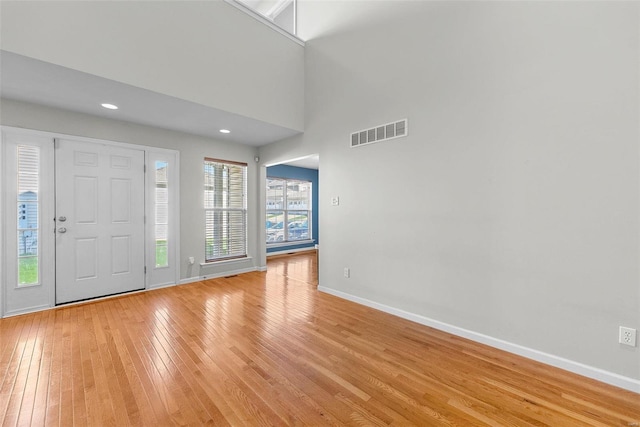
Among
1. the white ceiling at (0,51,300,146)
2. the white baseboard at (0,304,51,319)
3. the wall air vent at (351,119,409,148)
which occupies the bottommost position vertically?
the white baseboard at (0,304,51,319)

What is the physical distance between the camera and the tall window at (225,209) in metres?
4.78

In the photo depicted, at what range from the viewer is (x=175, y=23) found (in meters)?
2.93

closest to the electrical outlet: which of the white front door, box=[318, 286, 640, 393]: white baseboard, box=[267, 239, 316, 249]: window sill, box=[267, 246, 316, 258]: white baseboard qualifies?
box=[318, 286, 640, 393]: white baseboard

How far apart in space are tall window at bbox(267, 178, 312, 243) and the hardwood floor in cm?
450

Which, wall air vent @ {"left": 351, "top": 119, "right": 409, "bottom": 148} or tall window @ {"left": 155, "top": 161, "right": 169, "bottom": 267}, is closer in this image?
wall air vent @ {"left": 351, "top": 119, "right": 409, "bottom": 148}

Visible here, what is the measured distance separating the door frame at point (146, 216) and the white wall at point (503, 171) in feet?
9.30

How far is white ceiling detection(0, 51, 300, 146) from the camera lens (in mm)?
2445

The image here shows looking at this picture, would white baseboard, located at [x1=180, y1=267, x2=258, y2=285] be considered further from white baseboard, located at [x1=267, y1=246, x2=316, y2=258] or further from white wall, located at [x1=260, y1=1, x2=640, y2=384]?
white wall, located at [x1=260, y1=1, x2=640, y2=384]

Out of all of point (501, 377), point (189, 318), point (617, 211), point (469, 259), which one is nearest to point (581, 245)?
point (617, 211)

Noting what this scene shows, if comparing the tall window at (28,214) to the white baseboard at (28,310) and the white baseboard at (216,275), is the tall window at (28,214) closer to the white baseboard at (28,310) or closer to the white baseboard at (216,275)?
the white baseboard at (28,310)

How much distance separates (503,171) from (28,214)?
205 inches

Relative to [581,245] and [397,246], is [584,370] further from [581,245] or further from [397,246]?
[397,246]

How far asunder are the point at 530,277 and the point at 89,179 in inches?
203

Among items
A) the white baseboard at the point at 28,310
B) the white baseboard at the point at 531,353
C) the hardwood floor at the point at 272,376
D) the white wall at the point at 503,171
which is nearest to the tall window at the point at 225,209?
the hardwood floor at the point at 272,376
